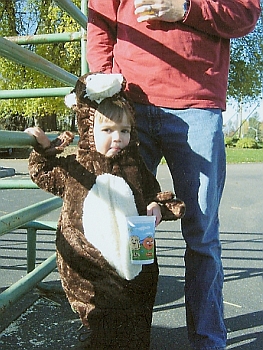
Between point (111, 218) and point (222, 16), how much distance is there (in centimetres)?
Answer: 72

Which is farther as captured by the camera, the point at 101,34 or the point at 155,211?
the point at 101,34

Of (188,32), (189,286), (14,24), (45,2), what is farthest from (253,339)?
(45,2)

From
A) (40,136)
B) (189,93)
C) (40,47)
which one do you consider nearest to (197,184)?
(189,93)

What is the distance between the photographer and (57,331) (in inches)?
86.0

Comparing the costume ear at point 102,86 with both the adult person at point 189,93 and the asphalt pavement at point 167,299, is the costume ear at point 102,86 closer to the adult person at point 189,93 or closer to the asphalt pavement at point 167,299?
the adult person at point 189,93

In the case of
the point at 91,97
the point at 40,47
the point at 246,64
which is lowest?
the point at 91,97

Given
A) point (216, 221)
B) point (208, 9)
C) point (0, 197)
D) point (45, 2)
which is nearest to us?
point (208, 9)

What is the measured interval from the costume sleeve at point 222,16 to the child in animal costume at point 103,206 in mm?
308

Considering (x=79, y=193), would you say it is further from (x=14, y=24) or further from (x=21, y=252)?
(x=14, y=24)

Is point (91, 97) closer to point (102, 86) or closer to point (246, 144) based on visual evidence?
point (102, 86)

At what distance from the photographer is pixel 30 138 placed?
5.12 ft

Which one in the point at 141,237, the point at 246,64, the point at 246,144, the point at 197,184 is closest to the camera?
the point at 141,237

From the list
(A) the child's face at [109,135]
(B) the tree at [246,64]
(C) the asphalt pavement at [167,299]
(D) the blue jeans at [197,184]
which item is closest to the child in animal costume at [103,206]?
(A) the child's face at [109,135]

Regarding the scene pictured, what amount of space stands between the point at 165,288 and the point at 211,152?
1.25m
